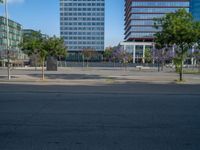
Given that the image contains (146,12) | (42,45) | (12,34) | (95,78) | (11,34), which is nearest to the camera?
(42,45)

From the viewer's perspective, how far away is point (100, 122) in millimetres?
8727

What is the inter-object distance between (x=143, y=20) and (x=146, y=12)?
3.82 metres

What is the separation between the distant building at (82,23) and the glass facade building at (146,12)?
21666mm

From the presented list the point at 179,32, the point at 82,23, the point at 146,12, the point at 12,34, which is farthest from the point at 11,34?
the point at 179,32

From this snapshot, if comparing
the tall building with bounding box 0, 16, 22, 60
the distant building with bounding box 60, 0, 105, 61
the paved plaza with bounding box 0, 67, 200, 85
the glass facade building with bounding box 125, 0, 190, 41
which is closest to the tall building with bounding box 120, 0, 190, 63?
the glass facade building with bounding box 125, 0, 190, 41

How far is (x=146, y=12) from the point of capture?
133 meters

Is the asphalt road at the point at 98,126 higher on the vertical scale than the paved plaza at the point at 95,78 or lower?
higher

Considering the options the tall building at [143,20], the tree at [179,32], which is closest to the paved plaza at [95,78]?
the tree at [179,32]

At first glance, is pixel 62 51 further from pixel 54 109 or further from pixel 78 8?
pixel 78 8

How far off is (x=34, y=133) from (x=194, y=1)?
5791 inches

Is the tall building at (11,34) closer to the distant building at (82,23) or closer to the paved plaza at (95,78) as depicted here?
the distant building at (82,23)

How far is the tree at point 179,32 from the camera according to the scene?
25938 mm

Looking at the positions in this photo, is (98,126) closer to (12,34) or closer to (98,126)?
(98,126)

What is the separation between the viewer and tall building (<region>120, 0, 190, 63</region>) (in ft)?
432
